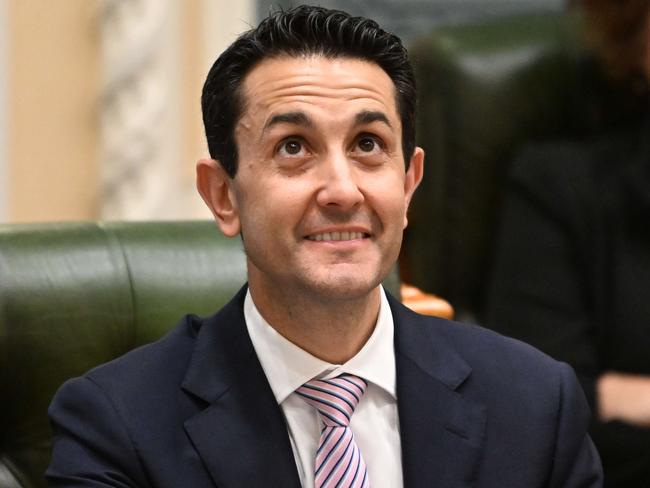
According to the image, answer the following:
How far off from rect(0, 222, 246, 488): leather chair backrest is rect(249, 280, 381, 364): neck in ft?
1.01

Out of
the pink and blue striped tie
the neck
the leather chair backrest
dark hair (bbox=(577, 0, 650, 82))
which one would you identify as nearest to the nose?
the neck

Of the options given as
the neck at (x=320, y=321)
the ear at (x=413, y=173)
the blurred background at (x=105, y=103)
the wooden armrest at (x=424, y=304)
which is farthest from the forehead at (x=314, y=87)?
the blurred background at (x=105, y=103)

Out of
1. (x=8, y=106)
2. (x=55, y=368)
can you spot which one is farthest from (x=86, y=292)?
(x=8, y=106)

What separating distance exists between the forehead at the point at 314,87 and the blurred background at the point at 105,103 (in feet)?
3.82

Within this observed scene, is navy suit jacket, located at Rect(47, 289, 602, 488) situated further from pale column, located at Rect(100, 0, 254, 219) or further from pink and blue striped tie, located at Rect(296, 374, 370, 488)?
pale column, located at Rect(100, 0, 254, 219)

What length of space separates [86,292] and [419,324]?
497 mm

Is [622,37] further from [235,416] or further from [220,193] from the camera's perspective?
[235,416]

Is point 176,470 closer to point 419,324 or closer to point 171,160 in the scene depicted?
point 419,324

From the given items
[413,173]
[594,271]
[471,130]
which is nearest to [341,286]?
[413,173]

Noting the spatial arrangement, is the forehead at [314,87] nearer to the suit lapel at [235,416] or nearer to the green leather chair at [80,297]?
the suit lapel at [235,416]

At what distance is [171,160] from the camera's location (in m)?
3.10

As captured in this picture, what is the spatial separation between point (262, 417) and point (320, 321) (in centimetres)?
14

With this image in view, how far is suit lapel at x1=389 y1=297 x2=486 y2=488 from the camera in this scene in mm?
1640

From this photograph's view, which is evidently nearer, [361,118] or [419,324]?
[361,118]
